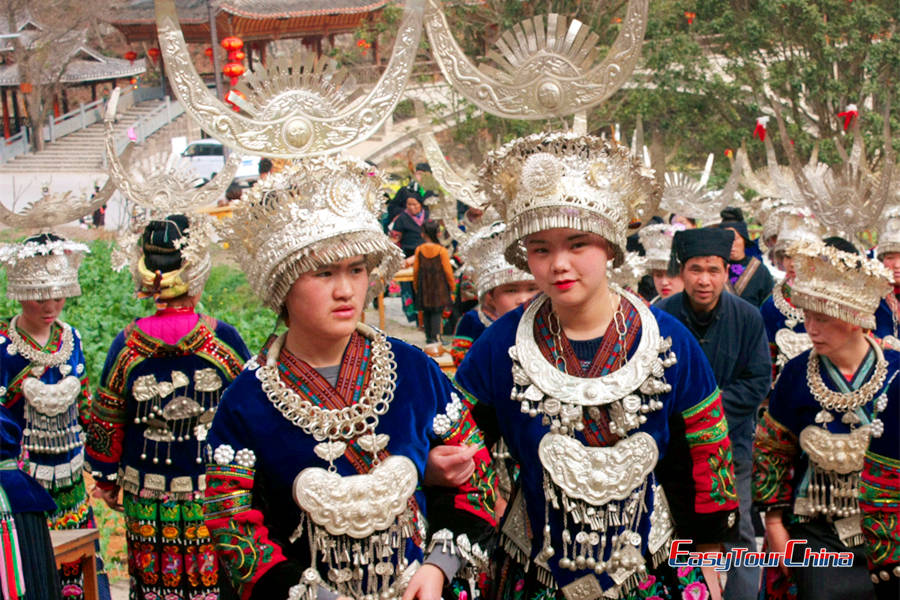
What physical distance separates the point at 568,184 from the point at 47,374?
3.78 m

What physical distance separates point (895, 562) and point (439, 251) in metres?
8.48

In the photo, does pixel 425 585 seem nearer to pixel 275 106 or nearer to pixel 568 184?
pixel 568 184

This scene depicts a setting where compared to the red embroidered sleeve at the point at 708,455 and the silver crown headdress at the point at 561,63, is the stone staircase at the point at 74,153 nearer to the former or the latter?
the silver crown headdress at the point at 561,63

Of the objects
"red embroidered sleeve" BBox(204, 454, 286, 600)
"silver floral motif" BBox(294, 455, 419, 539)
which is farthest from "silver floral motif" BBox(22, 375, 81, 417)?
"silver floral motif" BBox(294, 455, 419, 539)

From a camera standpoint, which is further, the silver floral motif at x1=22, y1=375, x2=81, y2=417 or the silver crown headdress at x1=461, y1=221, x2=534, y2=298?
the silver floral motif at x1=22, y1=375, x2=81, y2=417

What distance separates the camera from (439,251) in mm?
12031

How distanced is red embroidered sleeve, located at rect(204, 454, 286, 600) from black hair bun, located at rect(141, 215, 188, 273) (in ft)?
8.34

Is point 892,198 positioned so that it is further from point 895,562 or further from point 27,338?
point 27,338

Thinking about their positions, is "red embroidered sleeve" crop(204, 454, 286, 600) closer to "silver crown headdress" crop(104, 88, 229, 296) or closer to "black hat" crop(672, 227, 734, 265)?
"silver crown headdress" crop(104, 88, 229, 296)

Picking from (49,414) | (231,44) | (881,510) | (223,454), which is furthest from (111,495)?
(231,44)

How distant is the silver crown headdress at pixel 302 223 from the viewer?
2896 millimetres

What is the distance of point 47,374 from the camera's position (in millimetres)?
5723

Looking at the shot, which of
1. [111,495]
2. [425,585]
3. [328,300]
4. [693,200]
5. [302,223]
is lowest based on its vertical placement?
[111,495]

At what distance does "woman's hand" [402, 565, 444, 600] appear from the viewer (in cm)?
281
